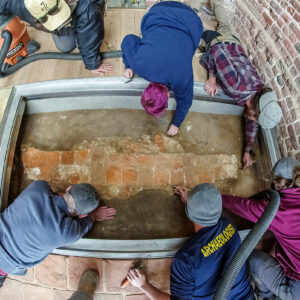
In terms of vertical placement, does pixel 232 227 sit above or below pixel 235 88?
below

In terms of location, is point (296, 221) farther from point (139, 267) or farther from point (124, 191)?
point (124, 191)

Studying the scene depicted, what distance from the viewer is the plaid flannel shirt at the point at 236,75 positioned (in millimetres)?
2008

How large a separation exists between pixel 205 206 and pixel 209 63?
1.42m

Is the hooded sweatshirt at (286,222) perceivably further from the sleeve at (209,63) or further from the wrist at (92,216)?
the sleeve at (209,63)

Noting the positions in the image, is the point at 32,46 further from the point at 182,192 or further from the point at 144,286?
the point at 144,286

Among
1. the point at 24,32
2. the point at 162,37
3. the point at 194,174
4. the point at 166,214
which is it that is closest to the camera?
the point at 162,37

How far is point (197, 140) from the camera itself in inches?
89.7

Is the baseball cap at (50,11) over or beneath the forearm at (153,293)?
over

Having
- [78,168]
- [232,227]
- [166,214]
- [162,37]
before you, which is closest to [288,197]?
[232,227]

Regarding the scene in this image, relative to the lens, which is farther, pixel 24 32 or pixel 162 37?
pixel 24 32

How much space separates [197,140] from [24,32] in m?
2.10

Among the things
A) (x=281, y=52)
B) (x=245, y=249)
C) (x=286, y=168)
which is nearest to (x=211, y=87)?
(x=281, y=52)

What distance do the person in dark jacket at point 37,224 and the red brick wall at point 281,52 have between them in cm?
172

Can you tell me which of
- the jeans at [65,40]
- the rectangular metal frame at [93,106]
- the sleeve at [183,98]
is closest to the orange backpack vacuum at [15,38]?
the jeans at [65,40]
